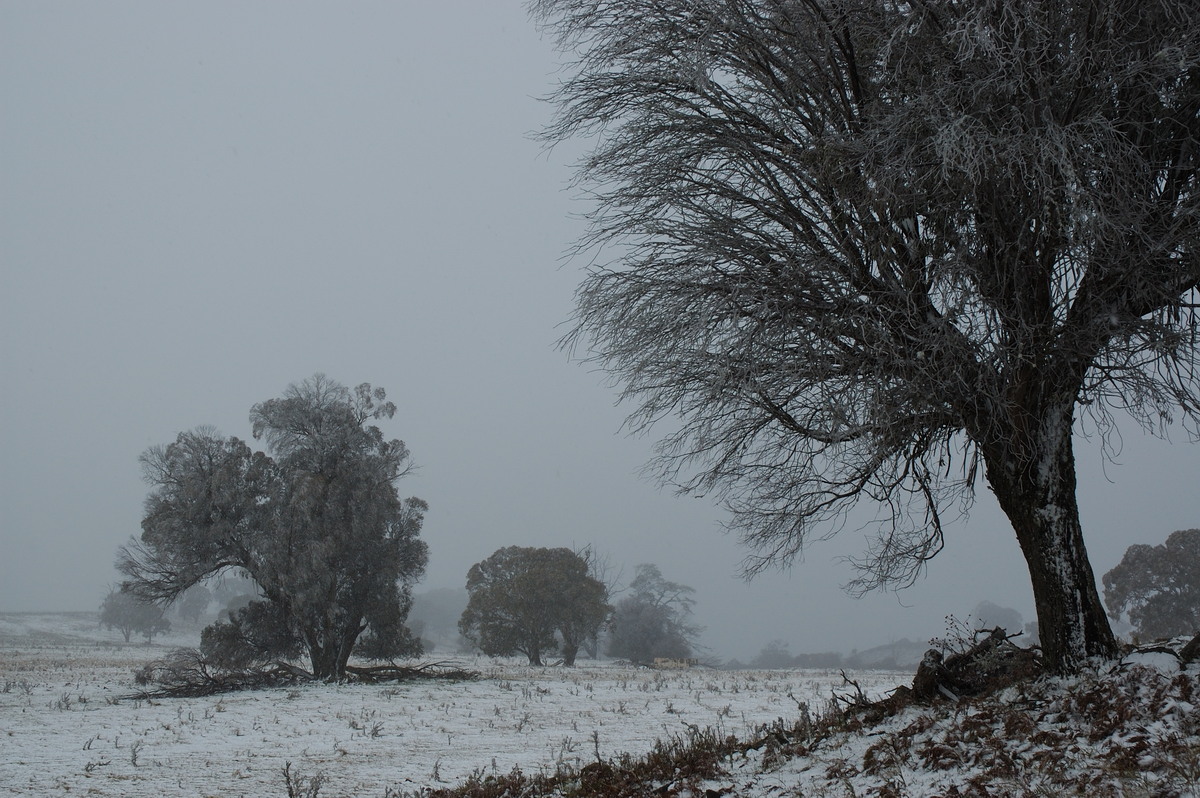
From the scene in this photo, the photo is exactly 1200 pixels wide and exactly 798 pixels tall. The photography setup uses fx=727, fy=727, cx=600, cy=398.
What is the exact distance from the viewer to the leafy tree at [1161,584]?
28875 millimetres

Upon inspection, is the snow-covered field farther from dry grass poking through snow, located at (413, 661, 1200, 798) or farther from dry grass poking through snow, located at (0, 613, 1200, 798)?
dry grass poking through snow, located at (413, 661, 1200, 798)

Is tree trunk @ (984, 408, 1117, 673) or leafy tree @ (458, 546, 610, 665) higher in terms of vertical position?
tree trunk @ (984, 408, 1117, 673)

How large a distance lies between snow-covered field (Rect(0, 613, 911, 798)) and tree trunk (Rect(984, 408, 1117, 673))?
155 inches

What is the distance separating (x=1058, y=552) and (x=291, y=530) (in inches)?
744

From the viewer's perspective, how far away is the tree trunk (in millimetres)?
5746

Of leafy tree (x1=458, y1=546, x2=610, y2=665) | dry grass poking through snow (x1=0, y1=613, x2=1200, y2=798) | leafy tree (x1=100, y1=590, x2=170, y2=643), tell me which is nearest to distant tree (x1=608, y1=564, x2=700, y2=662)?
leafy tree (x1=458, y1=546, x2=610, y2=665)

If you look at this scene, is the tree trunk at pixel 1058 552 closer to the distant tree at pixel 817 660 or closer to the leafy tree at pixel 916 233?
the leafy tree at pixel 916 233

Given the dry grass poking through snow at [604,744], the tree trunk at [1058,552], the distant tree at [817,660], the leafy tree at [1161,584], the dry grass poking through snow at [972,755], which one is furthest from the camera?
the distant tree at [817,660]

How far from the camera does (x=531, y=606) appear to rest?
Answer: 33.0m

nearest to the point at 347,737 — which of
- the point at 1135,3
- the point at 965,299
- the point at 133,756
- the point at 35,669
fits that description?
the point at 133,756

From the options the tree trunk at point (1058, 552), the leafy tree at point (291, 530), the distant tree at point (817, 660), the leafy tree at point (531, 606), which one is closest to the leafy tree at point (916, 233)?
the tree trunk at point (1058, 552)

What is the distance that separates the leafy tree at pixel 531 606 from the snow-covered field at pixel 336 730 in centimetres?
1326

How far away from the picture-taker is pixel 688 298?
20.7 ft

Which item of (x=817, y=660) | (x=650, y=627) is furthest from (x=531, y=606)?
(x=817, y=660)
